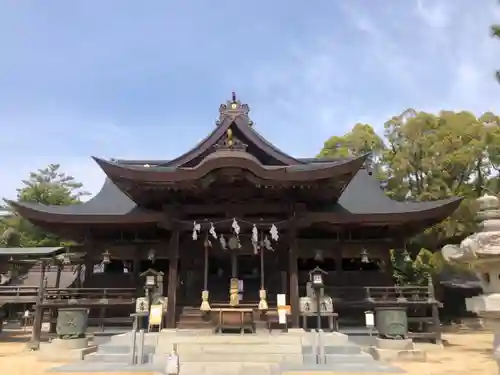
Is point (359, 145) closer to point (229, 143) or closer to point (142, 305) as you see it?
point (229, 143)

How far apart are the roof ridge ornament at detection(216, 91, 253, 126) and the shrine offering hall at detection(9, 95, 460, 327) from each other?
501mm

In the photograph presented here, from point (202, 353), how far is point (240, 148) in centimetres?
799

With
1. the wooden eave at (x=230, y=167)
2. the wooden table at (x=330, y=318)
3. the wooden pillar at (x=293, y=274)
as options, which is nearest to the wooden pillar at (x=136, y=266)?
the wooden eave at (x=230, y=167)

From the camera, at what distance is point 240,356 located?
11336 millimetres

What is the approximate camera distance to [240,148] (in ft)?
55.2

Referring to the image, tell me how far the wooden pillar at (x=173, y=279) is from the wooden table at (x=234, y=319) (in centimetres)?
191

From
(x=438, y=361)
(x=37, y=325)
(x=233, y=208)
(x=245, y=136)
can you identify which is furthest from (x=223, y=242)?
(x=438, y=361)

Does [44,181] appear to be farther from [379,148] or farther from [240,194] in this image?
[240,194]

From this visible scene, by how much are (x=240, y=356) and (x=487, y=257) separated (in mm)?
7333

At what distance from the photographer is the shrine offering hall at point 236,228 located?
14.6 metres

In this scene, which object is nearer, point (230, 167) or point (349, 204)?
point (230, 167)

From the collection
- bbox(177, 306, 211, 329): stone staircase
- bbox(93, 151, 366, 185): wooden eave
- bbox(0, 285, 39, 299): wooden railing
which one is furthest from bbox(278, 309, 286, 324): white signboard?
bbox(0, 285, 39, 299): wooden railing

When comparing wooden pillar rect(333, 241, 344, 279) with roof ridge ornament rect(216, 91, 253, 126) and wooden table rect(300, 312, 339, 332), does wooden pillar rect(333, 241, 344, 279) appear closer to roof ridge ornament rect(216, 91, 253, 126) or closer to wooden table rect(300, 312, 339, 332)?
wooden table rect(300, 312, 339, 332)

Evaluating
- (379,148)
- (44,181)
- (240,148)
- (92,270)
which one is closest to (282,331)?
(240,148)
